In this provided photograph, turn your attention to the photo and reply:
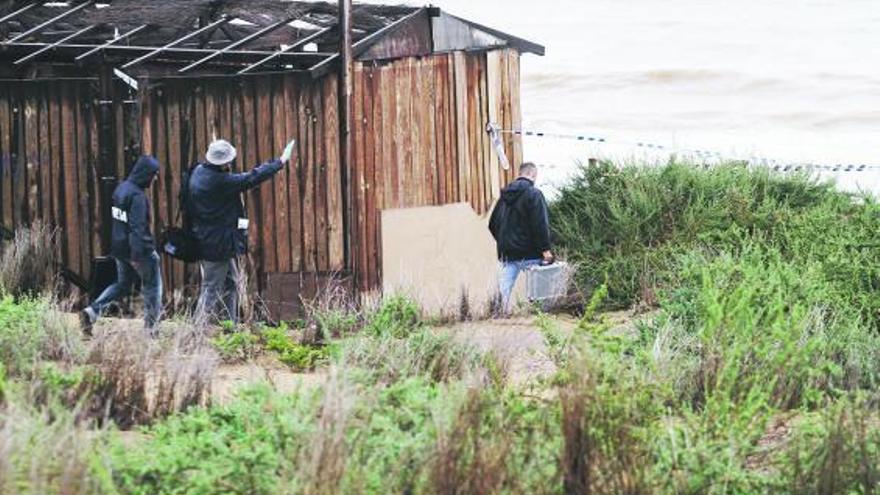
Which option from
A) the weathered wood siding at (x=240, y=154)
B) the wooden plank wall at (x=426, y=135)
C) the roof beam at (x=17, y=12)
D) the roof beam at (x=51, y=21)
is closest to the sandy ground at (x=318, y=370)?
the weathered wood siding at (x=240, y=154)

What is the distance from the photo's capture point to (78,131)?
1454 cm

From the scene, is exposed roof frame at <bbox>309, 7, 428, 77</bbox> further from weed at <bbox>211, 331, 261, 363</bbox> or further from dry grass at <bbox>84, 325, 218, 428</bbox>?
dry grass at <bbox>84, 325, 218, 428</bbox>

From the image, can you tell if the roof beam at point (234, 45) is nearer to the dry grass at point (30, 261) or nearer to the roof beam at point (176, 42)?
the roof beam at point (176, 42)

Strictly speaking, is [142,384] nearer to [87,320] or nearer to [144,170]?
[87,320]

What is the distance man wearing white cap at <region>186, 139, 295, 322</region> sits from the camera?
12680mm

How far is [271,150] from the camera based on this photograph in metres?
14.5

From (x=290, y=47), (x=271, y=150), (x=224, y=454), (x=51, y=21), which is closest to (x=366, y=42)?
(x=290, y=47)

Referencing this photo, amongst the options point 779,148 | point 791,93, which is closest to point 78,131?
point 779,148

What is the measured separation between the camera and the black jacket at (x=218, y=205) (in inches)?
499

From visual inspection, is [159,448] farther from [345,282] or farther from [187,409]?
[345,282]

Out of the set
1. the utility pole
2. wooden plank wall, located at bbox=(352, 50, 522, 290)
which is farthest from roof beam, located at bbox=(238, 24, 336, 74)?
wooden plank wall, located at bbox=(352, 50, 522, 290)

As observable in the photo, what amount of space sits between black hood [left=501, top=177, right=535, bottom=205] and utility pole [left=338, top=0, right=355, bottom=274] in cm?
137

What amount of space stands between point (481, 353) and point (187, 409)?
2.17 meters

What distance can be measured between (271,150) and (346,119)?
0.71 meters
